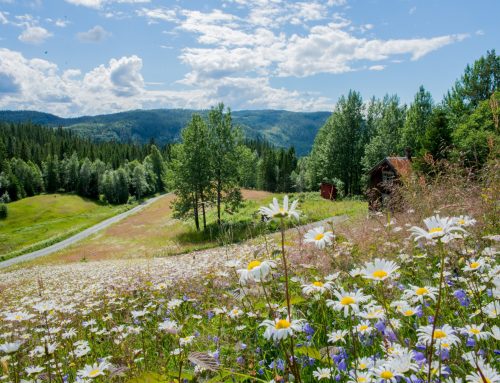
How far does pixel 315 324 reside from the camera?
323cm

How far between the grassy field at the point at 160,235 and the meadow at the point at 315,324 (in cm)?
2282

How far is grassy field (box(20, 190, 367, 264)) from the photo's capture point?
33.3 meters

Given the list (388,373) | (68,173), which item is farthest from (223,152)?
(68,173)

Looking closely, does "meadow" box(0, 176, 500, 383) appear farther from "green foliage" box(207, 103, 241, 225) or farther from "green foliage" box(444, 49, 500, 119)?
"green foliage" box(444, 49, 500, 119)

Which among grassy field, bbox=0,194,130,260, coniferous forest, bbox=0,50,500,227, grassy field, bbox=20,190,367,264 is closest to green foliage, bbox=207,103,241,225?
coniferous forest, bbox=0,50,500,227

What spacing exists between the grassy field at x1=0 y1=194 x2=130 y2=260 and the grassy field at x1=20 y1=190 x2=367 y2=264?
41.2 ft

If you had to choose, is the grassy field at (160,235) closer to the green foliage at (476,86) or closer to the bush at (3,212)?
the green foliage at (476,86)

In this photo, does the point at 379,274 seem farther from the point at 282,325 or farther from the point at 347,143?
the point at 347,143

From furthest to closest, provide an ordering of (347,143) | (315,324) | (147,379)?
1. (347,143)
2. (315,324)
3. (147,379)

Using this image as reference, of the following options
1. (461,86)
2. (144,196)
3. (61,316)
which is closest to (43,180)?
(144,196)

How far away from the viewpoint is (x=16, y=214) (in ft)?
290

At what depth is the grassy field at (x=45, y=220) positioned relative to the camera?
63.2 meters

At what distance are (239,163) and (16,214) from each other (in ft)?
240

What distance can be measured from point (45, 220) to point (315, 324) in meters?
96.5
